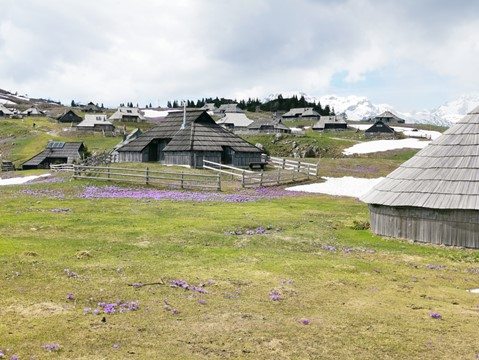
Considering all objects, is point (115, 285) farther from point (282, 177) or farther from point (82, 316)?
point (282, 177)

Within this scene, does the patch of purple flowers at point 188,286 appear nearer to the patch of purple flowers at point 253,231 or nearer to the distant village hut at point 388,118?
the patch of purple flowers at point 253,231

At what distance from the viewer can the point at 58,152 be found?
274ft

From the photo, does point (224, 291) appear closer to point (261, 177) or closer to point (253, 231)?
point (253, 231)

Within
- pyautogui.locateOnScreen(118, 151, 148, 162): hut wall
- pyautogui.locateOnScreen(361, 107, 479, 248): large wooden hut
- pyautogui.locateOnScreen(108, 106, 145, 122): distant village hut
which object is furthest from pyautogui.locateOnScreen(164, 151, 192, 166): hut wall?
pyautogui.locateOnScreen(108, 106, 145, 122): distant village hut

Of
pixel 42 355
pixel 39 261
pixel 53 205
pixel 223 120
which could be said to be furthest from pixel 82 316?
pixel 223 120

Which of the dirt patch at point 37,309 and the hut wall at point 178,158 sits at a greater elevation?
the hut wall at point 178,158

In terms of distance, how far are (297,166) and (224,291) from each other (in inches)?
1552

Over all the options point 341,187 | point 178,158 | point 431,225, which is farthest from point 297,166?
point 431,225

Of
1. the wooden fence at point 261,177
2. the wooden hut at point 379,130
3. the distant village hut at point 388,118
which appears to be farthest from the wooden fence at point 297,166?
the distant village hut at point 388,118

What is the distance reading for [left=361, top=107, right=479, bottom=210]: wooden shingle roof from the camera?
18703mm

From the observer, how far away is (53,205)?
1066 inches

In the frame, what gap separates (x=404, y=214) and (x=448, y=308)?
897 cm

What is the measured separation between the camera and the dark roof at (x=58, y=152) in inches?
3206

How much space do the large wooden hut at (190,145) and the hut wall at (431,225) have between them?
33636mm
